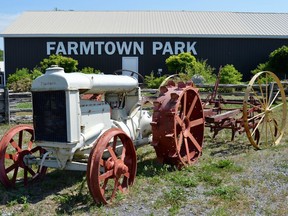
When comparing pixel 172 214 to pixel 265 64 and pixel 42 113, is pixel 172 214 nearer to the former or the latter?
pixel 42 113

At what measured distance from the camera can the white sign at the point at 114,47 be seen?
23953 mm

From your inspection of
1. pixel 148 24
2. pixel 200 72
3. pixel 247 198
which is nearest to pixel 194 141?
pixel 247 198

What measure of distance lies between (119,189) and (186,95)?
2.22 metres

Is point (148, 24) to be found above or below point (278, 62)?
above

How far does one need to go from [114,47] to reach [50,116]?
19.7m

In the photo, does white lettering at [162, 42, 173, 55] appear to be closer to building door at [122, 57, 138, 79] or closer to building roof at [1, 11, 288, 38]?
building roof at [1, 11, 288, 38]

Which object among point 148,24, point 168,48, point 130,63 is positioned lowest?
point 130,63

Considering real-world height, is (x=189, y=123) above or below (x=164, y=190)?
above

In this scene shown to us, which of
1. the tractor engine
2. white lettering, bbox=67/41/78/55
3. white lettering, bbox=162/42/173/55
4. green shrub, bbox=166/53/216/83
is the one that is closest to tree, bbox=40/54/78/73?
white lettering, bbox=67/41/78/55

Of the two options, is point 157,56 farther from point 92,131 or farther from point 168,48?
point 92,131

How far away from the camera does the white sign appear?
24.0 meters

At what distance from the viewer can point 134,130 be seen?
20.0 ft

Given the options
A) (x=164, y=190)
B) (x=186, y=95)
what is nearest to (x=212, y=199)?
(x=164, y=190)

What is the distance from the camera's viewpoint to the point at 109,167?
4695mm
